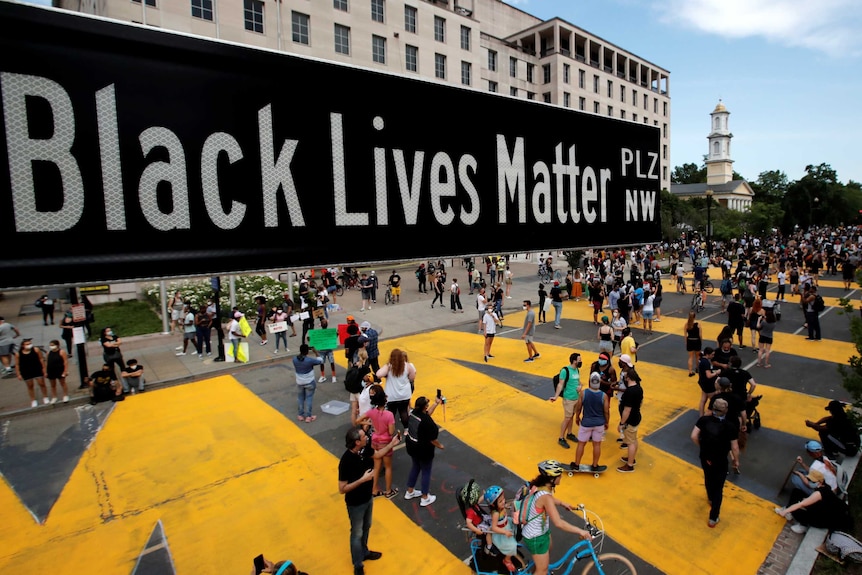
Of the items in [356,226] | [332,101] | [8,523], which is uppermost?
[332,101]

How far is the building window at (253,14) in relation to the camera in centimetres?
2611

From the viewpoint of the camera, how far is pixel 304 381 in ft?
32.4

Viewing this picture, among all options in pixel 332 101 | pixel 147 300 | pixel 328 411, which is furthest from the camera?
pixel 147 300

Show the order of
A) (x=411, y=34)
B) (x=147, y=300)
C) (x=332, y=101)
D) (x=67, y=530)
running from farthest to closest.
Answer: (x=411, y=34)
(x=147, y=300)
(x=67, y=530)
(x=332, y=101)

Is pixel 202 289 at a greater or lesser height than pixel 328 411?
greater

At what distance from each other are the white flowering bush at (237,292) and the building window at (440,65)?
23168 millimetres

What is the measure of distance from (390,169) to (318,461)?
771cm

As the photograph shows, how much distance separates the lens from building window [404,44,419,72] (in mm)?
35694

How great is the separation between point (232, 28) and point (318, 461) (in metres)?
25.5

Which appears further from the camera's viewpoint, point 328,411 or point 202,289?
point 202,289

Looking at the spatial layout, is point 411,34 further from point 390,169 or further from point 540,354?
point 390,169

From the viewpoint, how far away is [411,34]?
35250 millimetres

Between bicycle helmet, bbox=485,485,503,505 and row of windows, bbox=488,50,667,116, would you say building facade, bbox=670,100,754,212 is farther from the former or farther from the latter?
bicycle helmet, bbox=485,485,503,505

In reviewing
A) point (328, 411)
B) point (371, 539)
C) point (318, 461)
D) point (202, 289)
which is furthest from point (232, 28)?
point (371, 539)
